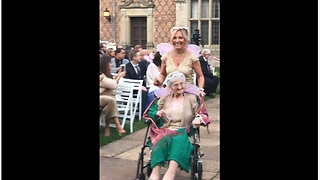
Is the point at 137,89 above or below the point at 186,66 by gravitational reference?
below

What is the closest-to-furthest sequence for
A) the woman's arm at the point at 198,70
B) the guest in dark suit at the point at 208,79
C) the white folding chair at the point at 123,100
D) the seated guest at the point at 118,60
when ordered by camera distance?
the woman's arm at the point at 198,70
the white folding chair at the point at 123,100
the seated guest at the point at 118,60
the guest in dark suit at the point at 208,79

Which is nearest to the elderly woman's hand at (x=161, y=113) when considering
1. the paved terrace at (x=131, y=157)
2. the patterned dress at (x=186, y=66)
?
the patterned dress at (x=186, y=66)

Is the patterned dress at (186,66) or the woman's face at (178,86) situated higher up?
the patterned dress at (186,66)

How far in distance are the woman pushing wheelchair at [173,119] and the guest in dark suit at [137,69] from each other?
210cm

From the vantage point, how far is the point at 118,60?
19.6 feet

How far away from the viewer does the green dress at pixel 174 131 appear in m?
3.11

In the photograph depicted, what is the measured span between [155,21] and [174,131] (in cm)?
227

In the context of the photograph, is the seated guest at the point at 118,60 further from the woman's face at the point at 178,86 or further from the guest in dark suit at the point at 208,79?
the woman's face at the point at 178,86

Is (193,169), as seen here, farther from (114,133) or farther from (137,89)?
(137,89)

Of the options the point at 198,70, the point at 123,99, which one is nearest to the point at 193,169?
the point at 198,70

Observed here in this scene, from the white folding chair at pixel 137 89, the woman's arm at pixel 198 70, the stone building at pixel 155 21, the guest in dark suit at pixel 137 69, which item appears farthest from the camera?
the guest in dark suit at pixel 137 69

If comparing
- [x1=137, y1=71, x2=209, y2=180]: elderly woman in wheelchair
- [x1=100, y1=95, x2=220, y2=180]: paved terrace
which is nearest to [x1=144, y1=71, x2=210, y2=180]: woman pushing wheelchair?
[x1=137, y1=71, x2=209, y2=180]: elderly woman in wheelchair

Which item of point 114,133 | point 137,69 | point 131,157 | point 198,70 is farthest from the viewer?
point 137,69
